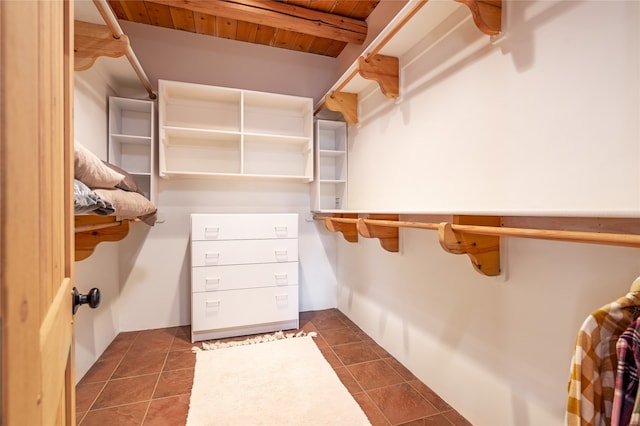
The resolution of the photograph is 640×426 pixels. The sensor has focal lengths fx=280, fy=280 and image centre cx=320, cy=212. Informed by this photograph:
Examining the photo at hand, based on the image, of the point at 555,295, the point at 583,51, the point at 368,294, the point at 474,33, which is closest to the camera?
the point at 583,51

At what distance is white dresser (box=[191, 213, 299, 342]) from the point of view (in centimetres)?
209

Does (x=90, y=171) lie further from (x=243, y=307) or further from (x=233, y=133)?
(x=243, y=307)

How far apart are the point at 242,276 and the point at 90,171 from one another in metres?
1.35

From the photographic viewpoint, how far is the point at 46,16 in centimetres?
41

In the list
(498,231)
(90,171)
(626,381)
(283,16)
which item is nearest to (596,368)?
(626,381)

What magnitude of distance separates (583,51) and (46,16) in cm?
128

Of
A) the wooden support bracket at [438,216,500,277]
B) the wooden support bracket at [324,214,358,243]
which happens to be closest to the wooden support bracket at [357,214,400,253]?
the wooden support bracket at [324,214,358,243]

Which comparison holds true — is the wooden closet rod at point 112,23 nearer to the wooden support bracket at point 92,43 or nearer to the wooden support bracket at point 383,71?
the wooden support bracket at point 92,43

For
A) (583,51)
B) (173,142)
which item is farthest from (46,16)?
(173,142)

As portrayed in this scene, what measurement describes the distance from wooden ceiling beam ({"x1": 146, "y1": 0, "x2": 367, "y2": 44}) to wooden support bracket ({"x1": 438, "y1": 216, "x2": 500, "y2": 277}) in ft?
6.34

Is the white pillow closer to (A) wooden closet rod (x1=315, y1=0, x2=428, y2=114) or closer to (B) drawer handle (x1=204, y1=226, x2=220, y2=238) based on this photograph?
(B) drawer handle (x1=204, y1=226, x2=220, y2=238)

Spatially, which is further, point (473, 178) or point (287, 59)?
point (287, 59)

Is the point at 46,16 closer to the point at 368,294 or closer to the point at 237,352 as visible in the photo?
the point at 237,352

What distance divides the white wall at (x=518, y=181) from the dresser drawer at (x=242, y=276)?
95cm
